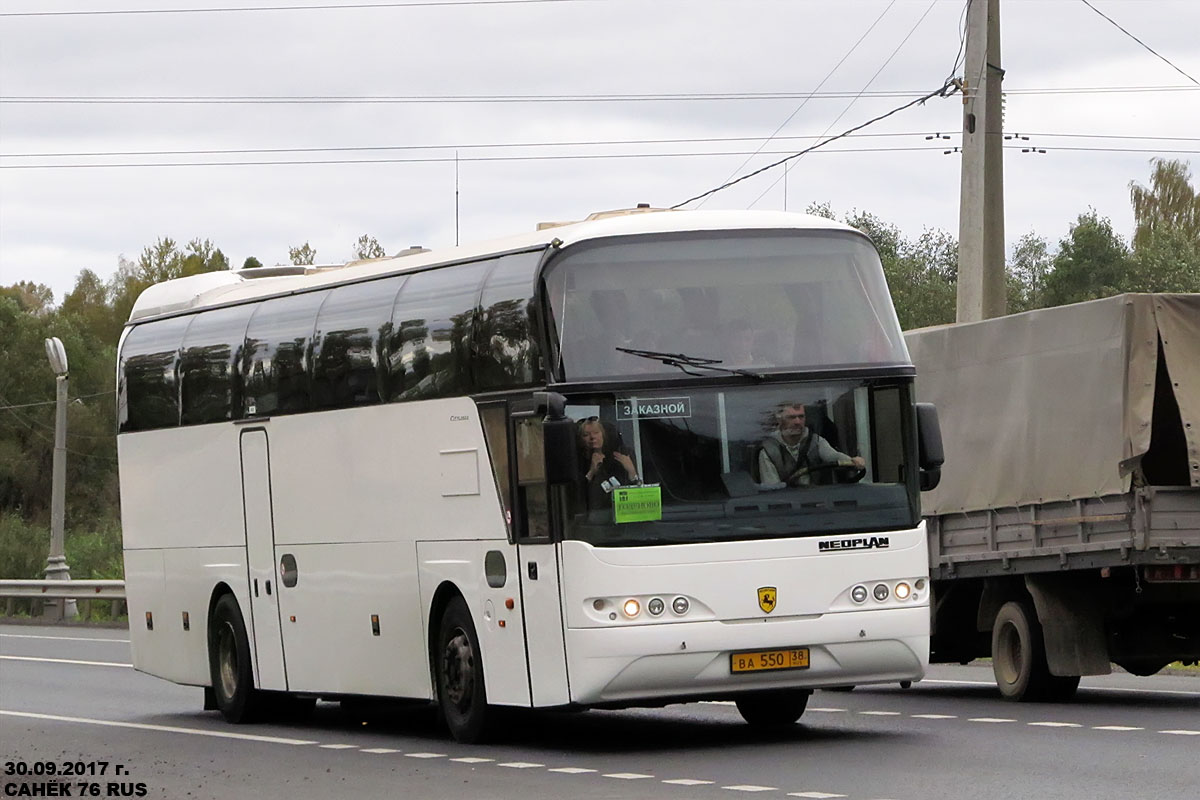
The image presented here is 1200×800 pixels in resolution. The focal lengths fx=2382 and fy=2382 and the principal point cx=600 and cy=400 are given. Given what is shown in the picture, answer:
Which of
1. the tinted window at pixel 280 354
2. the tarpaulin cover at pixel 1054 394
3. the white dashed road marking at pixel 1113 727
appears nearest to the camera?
the white dashed road marking at pixel 1113 727

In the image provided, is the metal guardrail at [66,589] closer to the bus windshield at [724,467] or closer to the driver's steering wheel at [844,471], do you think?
the bus windshield at [724,467]

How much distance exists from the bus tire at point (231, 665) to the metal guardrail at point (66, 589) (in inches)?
746

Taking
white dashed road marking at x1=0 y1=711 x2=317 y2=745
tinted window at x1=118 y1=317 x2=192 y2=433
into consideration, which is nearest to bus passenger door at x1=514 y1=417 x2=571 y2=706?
white dashed road marking at x1=0 y1=711 x2=317 y2=745

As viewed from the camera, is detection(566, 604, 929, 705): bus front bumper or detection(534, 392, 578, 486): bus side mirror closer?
detection(534, 392, 578, 486): bus side mirror

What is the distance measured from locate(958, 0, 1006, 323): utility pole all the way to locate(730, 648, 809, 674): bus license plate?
1339 cm

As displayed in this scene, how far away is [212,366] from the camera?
20859mm

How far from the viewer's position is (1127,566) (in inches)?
713

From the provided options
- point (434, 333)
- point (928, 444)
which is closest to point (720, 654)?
point (928, 444)

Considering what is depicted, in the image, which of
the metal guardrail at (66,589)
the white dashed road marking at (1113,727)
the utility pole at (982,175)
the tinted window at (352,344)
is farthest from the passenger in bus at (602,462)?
the metal guardrail at (66,589)

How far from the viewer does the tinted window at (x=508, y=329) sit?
15.7m

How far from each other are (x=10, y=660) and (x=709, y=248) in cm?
1951

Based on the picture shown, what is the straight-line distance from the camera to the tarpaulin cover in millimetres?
18234

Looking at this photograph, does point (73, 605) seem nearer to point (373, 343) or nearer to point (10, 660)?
point (10, 660)

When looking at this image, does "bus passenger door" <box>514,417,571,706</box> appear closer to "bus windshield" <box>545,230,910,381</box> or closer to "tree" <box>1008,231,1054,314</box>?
"bus windshield" <box>545,230,910,381</box>
